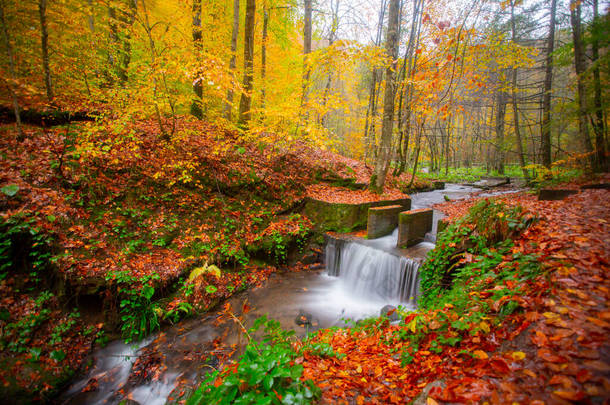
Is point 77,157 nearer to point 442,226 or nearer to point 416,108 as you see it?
point 442,226

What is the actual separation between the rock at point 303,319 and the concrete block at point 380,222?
11.8ft

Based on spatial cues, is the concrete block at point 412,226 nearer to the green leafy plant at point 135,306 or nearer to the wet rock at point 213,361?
the wet rock at point 213,361

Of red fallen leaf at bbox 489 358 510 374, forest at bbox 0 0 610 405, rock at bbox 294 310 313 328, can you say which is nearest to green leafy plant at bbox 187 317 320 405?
forest at bbox 0 0 610 405

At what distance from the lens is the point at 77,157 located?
6.30 m

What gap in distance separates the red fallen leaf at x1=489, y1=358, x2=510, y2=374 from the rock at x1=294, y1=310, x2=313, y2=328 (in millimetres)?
4067

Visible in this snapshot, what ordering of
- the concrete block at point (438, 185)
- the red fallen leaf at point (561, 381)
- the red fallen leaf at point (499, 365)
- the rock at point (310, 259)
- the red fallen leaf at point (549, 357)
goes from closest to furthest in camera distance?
the red fallen leaf at point (561, 381)
the red fallen leaf at point (549, 357)
the red fallen leaf at point (499, 365)
the rock at point (310, 259)
the concrete block at point (438, 185)

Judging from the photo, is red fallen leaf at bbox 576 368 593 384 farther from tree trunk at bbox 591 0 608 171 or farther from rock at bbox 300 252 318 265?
tree trunk at bbox 591 0 608 171

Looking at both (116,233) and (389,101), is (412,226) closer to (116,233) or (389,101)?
(389,101)

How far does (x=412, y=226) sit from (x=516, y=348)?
5.43 m

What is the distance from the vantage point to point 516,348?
201 centimetres

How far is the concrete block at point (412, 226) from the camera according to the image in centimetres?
706

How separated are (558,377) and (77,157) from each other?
965 centimetres

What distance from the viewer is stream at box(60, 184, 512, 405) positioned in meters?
4.13

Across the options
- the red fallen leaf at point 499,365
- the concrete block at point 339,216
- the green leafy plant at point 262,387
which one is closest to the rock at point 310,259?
the concrete block at point 339,216
